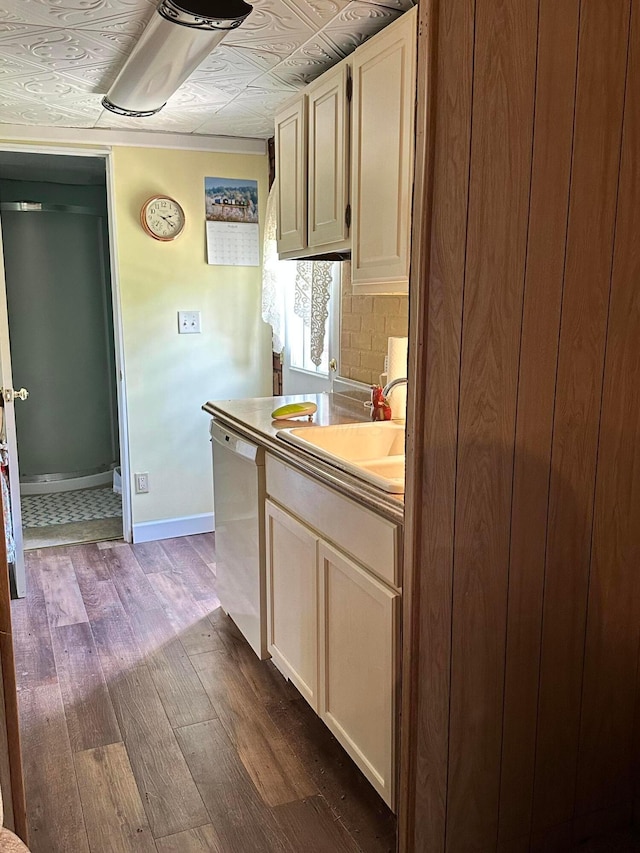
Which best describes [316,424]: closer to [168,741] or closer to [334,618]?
[334,618]

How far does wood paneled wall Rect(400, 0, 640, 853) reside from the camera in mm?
1269

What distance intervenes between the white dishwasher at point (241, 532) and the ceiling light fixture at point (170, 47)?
3.97ft

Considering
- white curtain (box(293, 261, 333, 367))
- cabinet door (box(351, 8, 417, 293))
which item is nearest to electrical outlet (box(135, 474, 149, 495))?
white curtain (box(293, 261, 333, 367))

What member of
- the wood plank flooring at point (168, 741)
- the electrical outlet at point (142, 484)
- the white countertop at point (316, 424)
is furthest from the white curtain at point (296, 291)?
the wood plank flooring at point (168, 741)

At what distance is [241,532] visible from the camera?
2.53 metres

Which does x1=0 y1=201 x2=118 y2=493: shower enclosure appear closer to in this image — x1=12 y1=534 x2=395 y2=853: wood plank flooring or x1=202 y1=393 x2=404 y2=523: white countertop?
x1=12 y1=534 x2=395 y2=853: wood plank flooring

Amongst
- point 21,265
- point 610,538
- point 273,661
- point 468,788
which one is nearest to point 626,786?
point 468,788

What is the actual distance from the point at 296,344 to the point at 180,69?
1684 mm

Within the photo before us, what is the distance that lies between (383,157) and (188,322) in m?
2.01

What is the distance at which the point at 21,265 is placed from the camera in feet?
14.9

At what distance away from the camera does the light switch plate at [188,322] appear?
12.3 feet

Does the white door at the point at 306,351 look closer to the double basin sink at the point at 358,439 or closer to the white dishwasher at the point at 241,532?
the white dishwasher at the point at 241,532

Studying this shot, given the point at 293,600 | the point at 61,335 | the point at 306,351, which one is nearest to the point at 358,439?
the point at 293,600

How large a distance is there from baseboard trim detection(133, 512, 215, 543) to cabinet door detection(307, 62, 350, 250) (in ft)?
6.49
